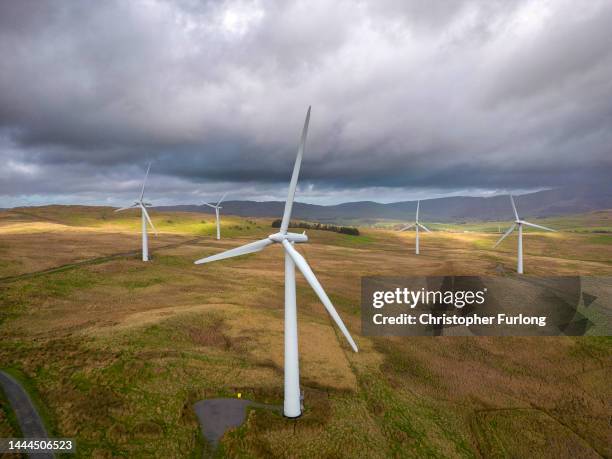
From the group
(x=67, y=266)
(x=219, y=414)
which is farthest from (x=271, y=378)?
(x=67, y=266)

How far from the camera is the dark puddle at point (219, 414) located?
29.3 metres

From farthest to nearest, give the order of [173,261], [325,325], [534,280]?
[173,261]
[534,280]
[325,325]

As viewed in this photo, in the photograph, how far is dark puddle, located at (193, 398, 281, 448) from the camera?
29312mm

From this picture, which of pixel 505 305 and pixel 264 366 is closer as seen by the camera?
pixel 264 366

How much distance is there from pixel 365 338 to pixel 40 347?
Answer: 133 feet

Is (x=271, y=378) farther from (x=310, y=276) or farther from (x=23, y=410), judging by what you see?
(x=23, y=410)

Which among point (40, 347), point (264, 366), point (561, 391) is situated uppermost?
point (40, 347)

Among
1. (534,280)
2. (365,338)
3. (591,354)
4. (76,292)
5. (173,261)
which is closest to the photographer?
(591,354)

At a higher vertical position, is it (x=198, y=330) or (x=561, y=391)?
(x=198, y=330)

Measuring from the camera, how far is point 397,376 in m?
40.4

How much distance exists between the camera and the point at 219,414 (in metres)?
31.4

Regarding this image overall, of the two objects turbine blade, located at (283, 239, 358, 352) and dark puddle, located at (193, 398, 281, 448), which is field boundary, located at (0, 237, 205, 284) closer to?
dark puddle, located at (193, 398, 281, 448)

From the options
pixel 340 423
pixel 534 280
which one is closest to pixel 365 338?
pixel 340 423

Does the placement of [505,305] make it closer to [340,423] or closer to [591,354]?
[591,354]
